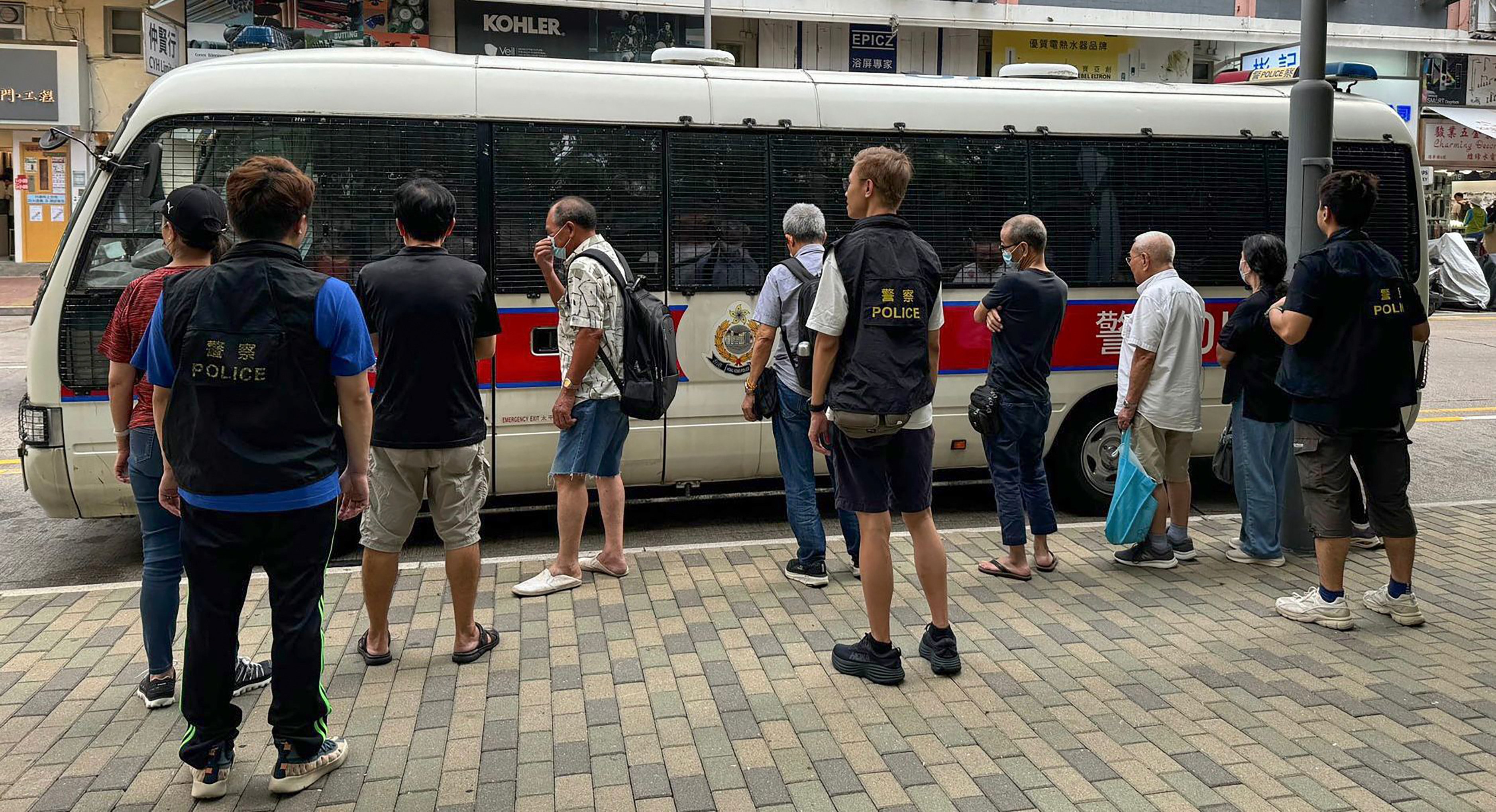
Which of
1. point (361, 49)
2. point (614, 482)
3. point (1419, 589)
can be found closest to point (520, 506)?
point (614, 482)

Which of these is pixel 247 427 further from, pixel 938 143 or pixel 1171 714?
pixel 938 143

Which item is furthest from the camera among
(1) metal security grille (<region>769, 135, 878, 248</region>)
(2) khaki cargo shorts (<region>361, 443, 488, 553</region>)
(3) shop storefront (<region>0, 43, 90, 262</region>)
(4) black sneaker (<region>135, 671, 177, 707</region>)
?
(3) shop storefront (<region>0, 43, 90, 262</region>)

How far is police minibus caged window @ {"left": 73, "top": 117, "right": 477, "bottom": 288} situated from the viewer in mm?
6438

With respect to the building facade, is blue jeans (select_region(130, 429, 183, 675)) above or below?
below

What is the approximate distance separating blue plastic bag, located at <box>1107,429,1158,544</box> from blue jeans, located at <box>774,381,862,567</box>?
4.38 feet

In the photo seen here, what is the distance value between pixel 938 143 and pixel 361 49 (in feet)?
11.5

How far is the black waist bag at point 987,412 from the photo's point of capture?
20.0 ft

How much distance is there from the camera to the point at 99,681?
15.8 feet

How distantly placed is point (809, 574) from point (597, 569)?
106 centimetres

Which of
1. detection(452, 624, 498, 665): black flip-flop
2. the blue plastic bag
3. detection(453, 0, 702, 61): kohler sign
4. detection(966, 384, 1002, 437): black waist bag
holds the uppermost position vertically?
detection(453, 0, 702, 61): kohler sign

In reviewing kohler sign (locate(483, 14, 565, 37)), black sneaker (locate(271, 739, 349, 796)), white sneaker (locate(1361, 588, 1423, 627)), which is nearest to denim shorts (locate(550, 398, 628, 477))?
black sneaker (locate(271, 739, 349, 796))

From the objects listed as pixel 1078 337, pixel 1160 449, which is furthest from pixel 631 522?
pixel 1160 449

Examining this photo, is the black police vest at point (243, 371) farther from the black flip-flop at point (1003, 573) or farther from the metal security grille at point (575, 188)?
the black flip-flop at point (1003, 573)

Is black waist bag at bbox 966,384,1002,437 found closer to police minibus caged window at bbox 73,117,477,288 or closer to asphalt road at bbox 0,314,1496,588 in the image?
asphalt road at bbox 0,314,1496,588
